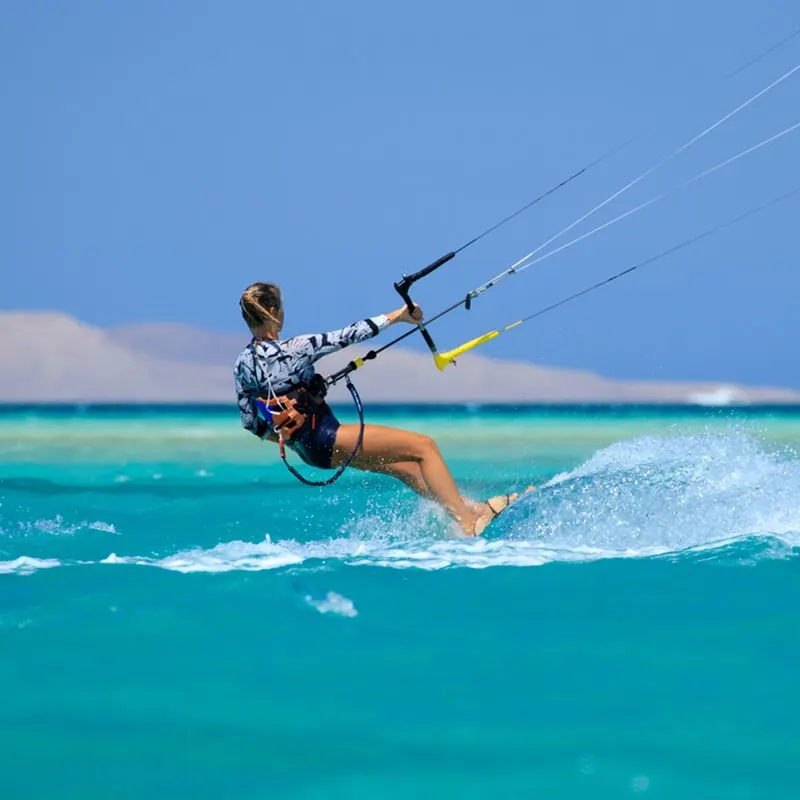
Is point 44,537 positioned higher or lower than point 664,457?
higher

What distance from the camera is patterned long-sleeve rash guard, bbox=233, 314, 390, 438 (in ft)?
25.3

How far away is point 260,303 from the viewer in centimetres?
775

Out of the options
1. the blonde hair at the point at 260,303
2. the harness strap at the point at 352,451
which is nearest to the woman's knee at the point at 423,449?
the harness strap at the point at 352,451

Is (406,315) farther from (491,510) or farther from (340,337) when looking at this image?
(491,510)

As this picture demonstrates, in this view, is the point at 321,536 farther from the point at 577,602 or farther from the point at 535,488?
the point at 577,602

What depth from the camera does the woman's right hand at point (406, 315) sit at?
7.73m

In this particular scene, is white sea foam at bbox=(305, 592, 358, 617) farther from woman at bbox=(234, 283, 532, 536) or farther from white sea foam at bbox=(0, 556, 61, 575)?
white sea foam at bbox=(0, 556, 61, 575)

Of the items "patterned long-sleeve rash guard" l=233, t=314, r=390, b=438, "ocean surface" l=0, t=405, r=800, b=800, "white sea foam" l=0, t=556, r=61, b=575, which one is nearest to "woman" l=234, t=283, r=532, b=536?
"patterned long-sleeve rash guard" l=233, t=314, r=390, b=438

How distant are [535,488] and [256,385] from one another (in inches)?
89.8

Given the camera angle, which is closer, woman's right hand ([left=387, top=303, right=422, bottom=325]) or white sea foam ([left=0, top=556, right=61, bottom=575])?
white sea foam ([left=0, top=556, right=61, bottom=575])

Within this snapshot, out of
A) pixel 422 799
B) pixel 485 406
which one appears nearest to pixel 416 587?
pixel 422 799

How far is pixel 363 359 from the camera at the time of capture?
7.89 meters

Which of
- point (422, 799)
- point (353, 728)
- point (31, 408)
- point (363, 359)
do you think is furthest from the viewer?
point (31, 408)

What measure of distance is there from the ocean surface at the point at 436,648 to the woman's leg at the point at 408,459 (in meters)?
0.24
